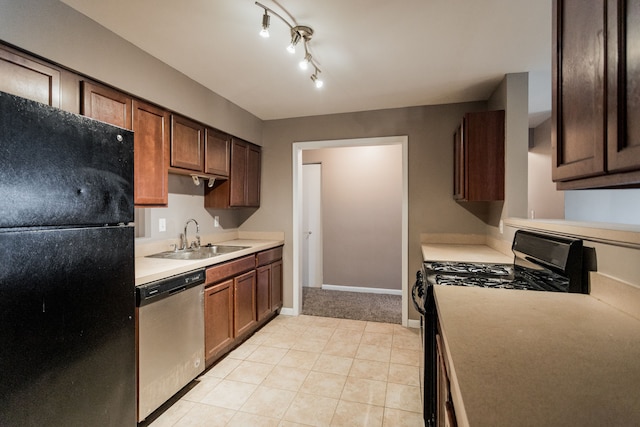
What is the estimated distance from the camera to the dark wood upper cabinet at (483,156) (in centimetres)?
247

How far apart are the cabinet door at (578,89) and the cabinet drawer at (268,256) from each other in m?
2.66

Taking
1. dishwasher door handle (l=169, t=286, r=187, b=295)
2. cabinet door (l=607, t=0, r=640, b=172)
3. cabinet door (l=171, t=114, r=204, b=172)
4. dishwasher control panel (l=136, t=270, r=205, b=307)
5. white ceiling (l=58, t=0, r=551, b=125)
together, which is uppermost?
white ceiling (l=58, t=0, r=551, b=125)

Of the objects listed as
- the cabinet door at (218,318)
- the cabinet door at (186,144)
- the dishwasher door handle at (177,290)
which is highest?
the cabinet door at (186,144)

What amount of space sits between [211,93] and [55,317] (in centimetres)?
226

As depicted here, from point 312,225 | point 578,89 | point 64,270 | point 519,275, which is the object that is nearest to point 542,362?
point 578,89

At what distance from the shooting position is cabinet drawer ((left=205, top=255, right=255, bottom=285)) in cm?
239

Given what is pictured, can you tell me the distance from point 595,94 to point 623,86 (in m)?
0.12

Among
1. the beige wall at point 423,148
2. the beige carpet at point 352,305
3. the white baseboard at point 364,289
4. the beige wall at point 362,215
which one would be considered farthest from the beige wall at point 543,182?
the beige carpet at point 352,305

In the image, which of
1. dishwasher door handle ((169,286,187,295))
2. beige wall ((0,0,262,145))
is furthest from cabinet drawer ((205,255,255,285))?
beige wall ((0,0,262,145))

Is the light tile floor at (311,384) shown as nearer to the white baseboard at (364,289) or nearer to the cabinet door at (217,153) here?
the white baseboard at (364,289)

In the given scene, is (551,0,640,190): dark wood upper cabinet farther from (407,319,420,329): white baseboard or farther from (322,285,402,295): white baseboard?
(322,285,402,295): white baseboard

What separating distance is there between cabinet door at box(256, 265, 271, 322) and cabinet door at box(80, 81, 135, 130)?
1.84 meters

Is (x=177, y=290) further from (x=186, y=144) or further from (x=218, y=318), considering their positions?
(x=186, y=144)

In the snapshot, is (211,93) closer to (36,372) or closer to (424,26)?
(424,26)
